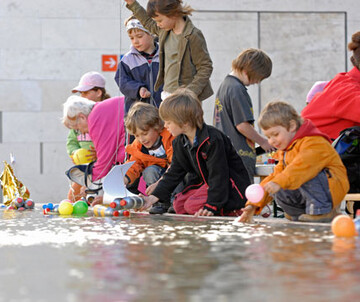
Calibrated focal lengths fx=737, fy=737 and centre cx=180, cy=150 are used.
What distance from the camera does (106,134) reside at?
17.7 ft

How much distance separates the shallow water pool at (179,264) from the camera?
65.7 inches

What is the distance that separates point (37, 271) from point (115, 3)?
741 centimetres

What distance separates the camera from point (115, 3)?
909 cm

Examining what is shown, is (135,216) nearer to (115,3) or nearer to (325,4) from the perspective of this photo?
(115,3)

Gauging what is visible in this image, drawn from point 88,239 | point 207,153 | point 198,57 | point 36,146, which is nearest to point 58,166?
point 36,146

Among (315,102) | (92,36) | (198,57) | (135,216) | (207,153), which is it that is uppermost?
(92,36)

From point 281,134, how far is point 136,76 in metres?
1.98

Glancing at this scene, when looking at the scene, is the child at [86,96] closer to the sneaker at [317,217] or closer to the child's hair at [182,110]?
the child's hair at [182,110]

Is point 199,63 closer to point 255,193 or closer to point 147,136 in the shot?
point 147,136

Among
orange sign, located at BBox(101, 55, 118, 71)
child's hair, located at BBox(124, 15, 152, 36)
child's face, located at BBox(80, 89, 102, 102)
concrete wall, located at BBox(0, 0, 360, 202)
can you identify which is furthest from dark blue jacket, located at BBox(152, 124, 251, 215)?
orange sign, located at BBox(101, 55, 118, 71)

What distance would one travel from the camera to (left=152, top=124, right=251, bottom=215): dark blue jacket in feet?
13.0

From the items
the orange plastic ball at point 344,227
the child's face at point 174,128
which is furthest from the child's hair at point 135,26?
the orange plastic ball at point 344,227

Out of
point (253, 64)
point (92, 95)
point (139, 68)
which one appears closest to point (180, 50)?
point (253, 64)

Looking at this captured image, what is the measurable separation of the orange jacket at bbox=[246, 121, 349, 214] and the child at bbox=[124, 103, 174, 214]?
3.70 feet
